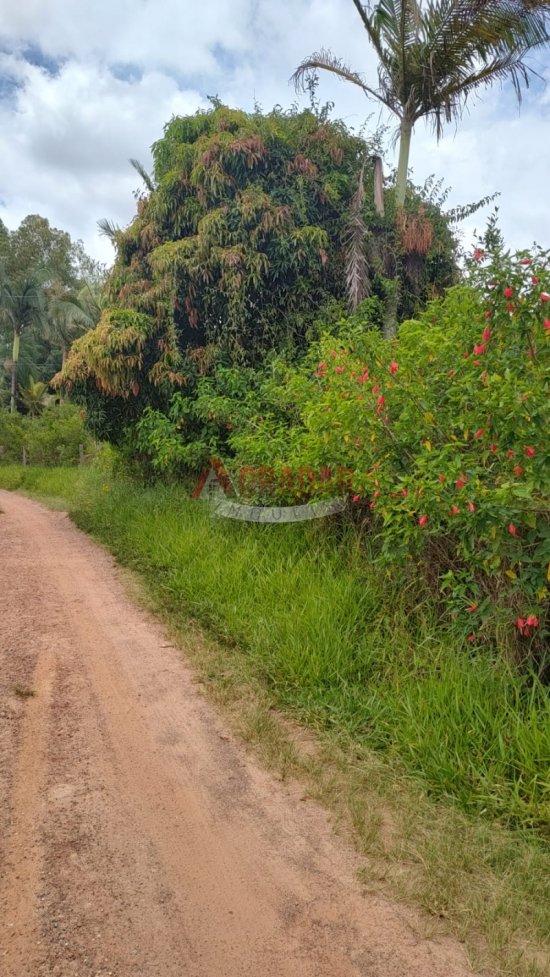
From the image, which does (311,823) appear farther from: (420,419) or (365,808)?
(420,419)

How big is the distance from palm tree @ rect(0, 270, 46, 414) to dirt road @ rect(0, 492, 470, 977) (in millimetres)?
25879

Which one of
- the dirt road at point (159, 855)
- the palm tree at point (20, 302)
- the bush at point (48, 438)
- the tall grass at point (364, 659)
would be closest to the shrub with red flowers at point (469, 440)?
the tall grass at point (364, 659)

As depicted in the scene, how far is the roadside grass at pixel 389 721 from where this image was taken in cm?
206

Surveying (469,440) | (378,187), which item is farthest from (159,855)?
(378,187)

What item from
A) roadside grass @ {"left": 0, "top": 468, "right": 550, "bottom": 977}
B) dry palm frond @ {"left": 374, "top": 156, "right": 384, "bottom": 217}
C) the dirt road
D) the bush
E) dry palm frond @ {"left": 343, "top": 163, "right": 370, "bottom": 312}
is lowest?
the dirt road

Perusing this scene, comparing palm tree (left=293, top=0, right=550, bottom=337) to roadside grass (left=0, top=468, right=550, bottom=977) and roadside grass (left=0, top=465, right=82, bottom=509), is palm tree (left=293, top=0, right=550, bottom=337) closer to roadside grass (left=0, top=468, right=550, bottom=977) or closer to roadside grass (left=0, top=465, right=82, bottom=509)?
roadside grass (left=0, top=468, right=550, bottom=977)

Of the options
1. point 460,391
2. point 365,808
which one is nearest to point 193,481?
point 460,391

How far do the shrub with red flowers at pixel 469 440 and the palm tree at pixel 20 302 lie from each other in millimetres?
25467

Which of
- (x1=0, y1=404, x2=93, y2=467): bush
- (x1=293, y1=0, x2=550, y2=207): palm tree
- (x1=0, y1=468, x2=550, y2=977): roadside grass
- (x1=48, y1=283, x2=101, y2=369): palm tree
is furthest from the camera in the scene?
(x1=48, y1=283, x2=101, y2=369): palm tree

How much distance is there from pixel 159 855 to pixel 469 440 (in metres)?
2.57

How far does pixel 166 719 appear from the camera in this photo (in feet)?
10.7

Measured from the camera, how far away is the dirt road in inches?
70.7

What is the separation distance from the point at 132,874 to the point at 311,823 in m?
0.72

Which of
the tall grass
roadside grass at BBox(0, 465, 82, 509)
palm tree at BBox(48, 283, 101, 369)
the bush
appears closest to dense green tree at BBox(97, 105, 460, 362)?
the tall grass
